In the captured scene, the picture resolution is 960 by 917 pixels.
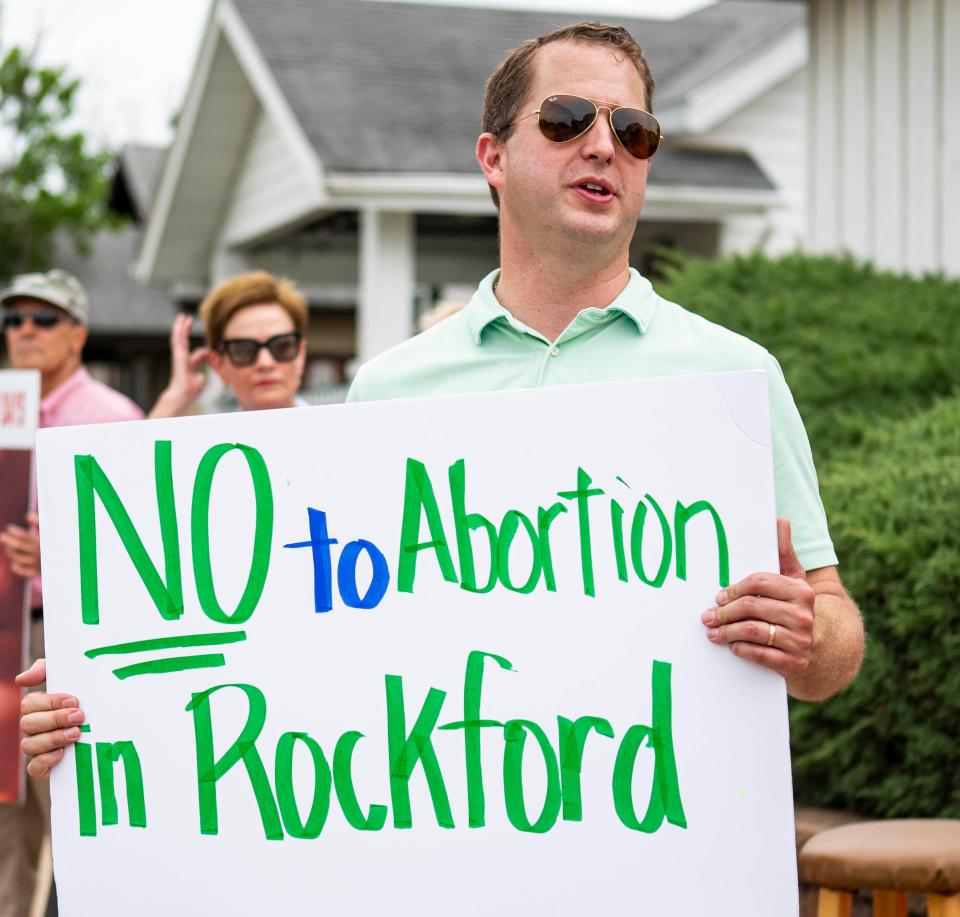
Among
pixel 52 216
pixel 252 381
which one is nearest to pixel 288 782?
pixel 252 381

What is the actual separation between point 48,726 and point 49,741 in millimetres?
23

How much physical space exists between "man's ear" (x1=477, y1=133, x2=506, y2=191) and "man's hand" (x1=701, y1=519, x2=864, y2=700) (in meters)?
0.73

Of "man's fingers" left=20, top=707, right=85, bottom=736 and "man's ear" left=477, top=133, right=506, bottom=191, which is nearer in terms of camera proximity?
"man's fingers" left=20, top=707, right=85, bottom=736

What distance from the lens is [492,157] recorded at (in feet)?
7.60

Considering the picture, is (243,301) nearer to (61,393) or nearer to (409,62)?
(61,393)

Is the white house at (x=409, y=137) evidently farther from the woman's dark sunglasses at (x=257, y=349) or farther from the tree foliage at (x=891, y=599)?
the woman's dark sunglasses at (x=257, y=349)

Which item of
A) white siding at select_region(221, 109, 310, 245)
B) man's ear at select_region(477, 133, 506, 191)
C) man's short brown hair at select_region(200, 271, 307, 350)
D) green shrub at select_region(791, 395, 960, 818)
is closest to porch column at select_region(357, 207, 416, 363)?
white siding at select_region(221, 109, 310, 245)

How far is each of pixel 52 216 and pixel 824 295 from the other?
75.4 ft

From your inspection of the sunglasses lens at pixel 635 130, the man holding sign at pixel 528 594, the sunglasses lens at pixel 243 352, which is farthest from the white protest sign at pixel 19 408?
the sunglasses lens at pixel 635 130

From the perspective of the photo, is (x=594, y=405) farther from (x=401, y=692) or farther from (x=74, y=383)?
(x=74, y=383)

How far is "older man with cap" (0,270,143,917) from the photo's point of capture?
4699 millimetres

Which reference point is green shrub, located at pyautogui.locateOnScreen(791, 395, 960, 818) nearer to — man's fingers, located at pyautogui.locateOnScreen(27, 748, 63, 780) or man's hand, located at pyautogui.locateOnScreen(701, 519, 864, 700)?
man's hand, located at pyautogui.locateOnScreen(701, 519, 864, 700)

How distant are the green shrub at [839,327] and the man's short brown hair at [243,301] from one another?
1.98 meters

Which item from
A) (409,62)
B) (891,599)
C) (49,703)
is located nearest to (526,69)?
(49,703)
